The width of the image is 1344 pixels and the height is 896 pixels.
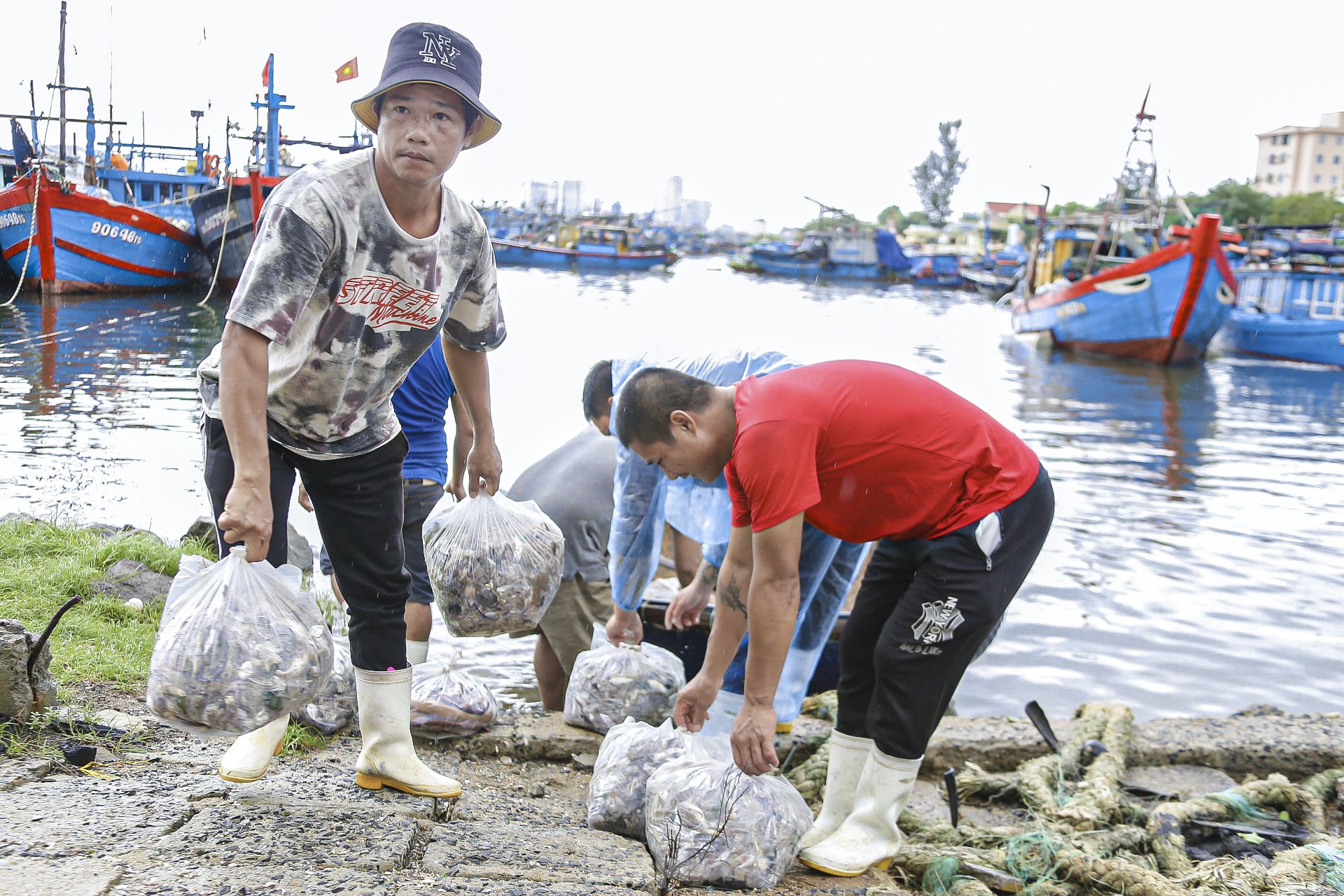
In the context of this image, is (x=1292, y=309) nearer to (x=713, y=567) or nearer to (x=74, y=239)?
(x=713, y=567)

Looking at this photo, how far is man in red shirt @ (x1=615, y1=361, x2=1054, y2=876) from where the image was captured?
2.26 m

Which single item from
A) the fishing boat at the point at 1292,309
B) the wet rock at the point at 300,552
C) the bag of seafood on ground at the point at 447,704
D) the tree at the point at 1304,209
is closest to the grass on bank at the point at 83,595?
the wet rock at the point at 300,552

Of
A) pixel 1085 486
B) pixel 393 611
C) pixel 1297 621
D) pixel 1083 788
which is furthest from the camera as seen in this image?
pixel 1085 486

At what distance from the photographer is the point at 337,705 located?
10.1 feet

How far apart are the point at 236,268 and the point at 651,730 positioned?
23529mm

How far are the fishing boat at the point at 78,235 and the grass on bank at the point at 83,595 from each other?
17501mm

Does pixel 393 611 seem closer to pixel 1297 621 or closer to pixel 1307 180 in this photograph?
pixel 1297 621

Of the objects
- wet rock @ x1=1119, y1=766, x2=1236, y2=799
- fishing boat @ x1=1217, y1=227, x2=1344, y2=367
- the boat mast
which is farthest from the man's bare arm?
the boat mast

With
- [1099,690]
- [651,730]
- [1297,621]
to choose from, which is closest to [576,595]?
[651,730]

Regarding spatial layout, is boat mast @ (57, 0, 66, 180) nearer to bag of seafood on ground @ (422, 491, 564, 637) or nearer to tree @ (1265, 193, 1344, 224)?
bag of seafood on ground @ (422, 491, 564, 637)

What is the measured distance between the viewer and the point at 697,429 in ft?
7.66

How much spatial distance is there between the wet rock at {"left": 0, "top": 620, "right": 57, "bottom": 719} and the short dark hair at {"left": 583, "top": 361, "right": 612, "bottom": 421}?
177 centimetres

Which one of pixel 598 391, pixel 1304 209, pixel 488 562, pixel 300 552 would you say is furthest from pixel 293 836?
pixel 1304 209

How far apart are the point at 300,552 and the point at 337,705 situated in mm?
2755
